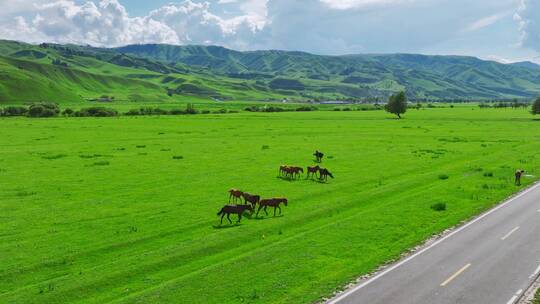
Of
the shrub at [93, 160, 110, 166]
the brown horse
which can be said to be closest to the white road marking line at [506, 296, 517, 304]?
the brown horse

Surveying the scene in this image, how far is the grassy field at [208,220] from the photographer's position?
22250mm

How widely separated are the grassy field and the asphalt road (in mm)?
1598

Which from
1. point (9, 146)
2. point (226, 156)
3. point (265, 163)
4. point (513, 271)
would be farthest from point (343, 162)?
point (9, 146)

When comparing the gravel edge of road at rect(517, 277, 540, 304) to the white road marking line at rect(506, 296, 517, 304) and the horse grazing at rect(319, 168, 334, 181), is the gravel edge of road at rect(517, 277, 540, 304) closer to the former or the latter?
the white road marking line at rect(506, 296, 517, 304)

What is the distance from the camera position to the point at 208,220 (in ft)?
109

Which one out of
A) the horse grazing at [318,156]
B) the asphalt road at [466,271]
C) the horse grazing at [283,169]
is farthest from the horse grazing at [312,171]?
the asphalt road at [466,271]

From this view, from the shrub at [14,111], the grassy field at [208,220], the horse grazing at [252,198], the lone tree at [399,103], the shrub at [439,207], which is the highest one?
the lone tree at [399,103]

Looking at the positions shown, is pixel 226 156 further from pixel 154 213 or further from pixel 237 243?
pixel 237 243

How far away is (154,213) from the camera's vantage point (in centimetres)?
3506

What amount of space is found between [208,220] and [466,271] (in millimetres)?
17911

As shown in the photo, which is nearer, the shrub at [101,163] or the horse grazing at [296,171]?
the horse grazing at [296,171]

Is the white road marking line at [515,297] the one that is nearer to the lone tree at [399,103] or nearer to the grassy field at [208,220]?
the grassy field at [208,220]

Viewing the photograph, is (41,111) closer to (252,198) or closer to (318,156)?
(318,156)

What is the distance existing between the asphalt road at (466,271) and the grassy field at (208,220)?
1.60 meters
